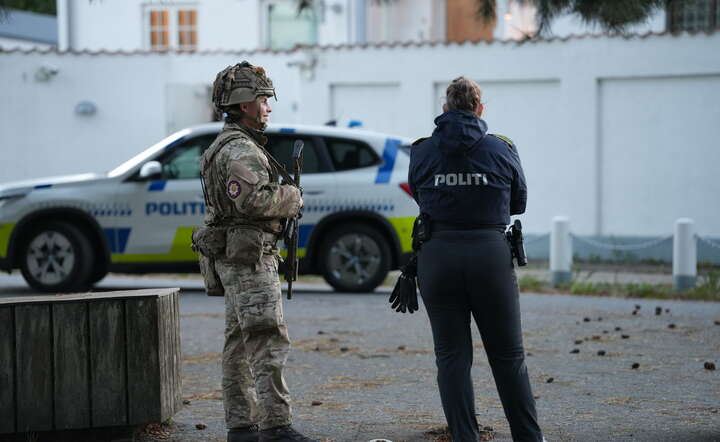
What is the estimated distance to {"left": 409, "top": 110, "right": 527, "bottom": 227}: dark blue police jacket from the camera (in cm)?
540

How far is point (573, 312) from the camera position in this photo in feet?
39.0

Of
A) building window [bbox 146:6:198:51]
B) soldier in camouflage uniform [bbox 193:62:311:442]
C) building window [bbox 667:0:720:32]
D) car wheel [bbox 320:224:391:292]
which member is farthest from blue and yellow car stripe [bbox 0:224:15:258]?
building window [bbox 146:6:198:51]

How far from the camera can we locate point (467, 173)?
17.7 ft

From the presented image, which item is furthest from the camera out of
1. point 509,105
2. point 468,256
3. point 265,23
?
point 265,23

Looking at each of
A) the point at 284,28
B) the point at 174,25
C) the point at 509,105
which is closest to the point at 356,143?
the point at 509,105

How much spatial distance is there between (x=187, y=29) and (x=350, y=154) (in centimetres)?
1342

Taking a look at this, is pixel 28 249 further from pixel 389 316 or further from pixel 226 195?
pixel 226 195

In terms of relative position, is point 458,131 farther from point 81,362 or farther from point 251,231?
point 81,362

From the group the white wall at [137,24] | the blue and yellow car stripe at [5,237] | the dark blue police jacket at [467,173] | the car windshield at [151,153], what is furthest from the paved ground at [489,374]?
the white wall at [137,24]

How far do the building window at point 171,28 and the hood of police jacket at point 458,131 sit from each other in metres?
20.8

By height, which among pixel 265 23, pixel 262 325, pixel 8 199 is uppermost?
pixel 265 23

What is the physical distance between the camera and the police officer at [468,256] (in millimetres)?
5398

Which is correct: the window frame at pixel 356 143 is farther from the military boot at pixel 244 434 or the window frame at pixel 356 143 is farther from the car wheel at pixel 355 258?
the military boot at pixel 244 434

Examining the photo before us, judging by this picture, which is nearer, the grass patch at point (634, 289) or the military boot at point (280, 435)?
the military boot at point (280, 435)
